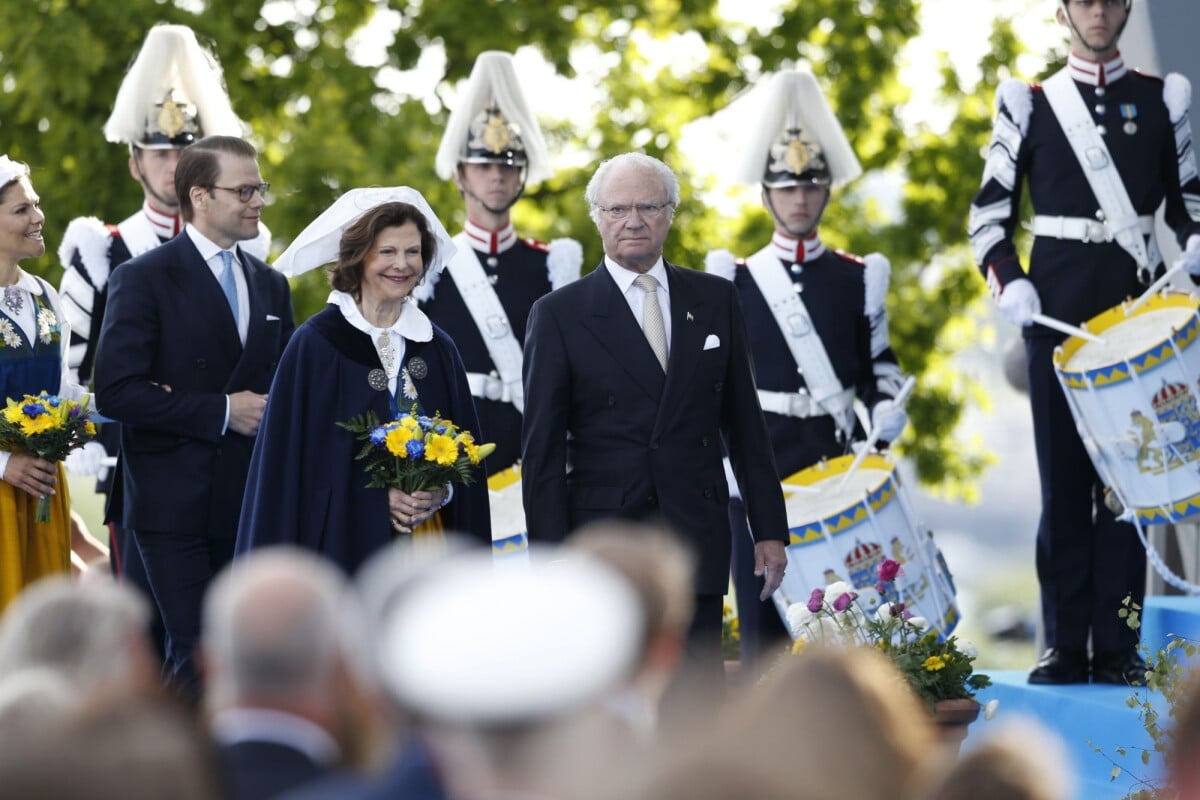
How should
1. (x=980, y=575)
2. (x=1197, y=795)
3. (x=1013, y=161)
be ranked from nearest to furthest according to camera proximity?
(x=1197, y=795), (x=1013, y=161), (x=980, y=575)

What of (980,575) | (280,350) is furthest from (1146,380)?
(980,575)

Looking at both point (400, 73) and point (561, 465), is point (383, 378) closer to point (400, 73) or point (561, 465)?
point (561, 465)

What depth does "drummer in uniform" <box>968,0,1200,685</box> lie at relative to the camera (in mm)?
8523

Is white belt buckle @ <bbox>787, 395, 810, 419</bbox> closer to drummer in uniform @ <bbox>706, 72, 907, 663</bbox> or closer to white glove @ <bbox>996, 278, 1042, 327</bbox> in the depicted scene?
drummer in uniform @ <bbox>706, 72, 907, 663</bbox>

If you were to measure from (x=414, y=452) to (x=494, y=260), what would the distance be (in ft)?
10.0

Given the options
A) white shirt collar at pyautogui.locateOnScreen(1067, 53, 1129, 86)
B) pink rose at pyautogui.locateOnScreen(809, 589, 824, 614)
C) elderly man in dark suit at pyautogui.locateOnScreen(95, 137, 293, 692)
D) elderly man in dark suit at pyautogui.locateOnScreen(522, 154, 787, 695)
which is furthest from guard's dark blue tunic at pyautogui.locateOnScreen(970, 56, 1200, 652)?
elderly man in dark suit at pyautogui.locateOnScreen(95, 137, 293, 692)

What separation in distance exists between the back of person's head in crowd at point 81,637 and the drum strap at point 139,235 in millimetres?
5456

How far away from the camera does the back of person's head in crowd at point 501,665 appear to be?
300 centimetres

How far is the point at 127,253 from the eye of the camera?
29.6ft

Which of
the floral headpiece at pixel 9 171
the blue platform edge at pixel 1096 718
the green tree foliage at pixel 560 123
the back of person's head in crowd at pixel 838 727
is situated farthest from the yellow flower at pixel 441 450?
the green tree foliage at pixel 560 123

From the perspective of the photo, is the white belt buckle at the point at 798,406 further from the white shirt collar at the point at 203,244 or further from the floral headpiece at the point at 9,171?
the floral headpiece at the point at 9,171

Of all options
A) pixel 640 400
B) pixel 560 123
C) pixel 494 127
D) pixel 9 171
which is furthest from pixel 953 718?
pixel 560 123

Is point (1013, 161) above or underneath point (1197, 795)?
above

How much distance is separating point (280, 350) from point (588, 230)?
786 cm
